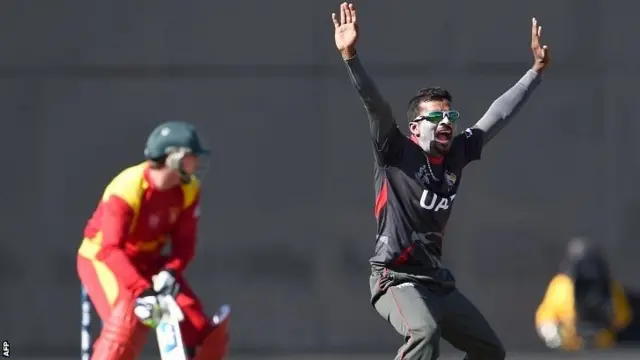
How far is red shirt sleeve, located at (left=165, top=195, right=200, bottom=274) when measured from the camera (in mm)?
6883

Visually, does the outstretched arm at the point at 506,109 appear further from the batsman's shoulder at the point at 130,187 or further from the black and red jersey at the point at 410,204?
the batsman's shoulder at the point at 130,187

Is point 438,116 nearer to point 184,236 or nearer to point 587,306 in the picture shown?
point 184,236

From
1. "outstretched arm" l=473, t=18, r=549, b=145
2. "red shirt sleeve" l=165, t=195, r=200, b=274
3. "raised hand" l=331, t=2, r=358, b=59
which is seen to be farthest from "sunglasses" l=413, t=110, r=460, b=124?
"red shirt sleeve" l=165, t=195, r=200, b=274

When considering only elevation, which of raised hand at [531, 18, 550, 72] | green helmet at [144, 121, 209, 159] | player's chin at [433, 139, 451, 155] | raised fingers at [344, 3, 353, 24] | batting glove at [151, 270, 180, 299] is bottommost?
batting glove at [151, 270, 180, 299]

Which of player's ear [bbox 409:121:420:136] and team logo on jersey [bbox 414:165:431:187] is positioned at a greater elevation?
player's ear [bbox 409:121:420:136]

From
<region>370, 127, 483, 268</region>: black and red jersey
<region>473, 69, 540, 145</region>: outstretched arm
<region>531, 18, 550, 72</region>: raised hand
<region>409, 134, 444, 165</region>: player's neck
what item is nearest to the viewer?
<region>370, 127, 483, 268</region>: black and red jersey

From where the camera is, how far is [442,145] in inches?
269

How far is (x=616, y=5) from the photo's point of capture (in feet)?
34.6

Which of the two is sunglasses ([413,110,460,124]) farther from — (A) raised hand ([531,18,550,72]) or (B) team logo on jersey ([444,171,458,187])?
(A) raised hand ([531,18,550,72])

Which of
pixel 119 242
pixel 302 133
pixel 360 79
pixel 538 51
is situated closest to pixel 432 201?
pixel 360 79

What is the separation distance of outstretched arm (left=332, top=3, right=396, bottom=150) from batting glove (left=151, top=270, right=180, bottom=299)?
3.95 ft

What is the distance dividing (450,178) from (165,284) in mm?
1488

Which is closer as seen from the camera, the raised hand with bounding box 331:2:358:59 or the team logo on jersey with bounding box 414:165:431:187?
the raised hand with bounding box 331:2:358:59

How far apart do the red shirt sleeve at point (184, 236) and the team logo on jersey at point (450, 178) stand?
1.24 m
